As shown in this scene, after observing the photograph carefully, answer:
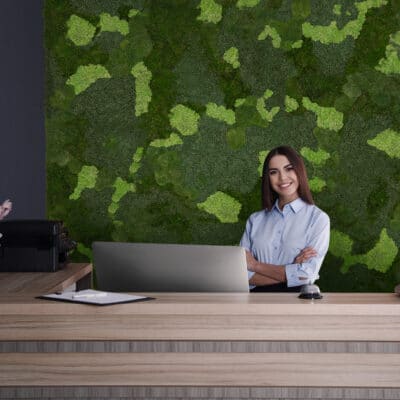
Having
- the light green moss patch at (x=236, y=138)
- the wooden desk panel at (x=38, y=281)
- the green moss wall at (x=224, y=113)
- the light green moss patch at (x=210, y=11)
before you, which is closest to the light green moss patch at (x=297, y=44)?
the green moss wall at (x=224, y=113)

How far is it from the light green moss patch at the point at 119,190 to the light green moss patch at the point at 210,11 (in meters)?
1.17

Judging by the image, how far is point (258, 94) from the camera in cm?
413

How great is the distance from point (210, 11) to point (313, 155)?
115 cm

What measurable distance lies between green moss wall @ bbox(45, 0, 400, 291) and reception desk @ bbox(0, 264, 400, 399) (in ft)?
7.48

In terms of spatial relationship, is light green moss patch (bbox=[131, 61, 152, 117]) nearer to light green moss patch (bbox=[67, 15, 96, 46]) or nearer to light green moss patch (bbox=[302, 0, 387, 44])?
light green moss patch (bbox=[67, 15, 96, 46])

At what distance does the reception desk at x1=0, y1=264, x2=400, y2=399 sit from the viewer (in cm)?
186

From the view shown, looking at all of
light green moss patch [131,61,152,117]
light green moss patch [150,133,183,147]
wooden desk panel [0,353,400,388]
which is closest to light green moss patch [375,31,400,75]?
light green moss patch [150,133,183,147]

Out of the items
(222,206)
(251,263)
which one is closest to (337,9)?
(222,206)

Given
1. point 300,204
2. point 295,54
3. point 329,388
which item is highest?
point 295,54

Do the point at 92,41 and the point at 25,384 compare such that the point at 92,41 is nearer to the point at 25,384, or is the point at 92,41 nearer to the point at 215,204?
the point at 215,204

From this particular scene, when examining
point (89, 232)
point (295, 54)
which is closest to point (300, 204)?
point (295, 54)

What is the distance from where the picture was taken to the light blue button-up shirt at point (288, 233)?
3334 mm

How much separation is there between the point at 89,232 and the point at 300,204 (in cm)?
149

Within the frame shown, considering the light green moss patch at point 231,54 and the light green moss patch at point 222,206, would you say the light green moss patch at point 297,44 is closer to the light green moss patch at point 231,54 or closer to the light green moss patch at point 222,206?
the light green moss patch at point 231,54
